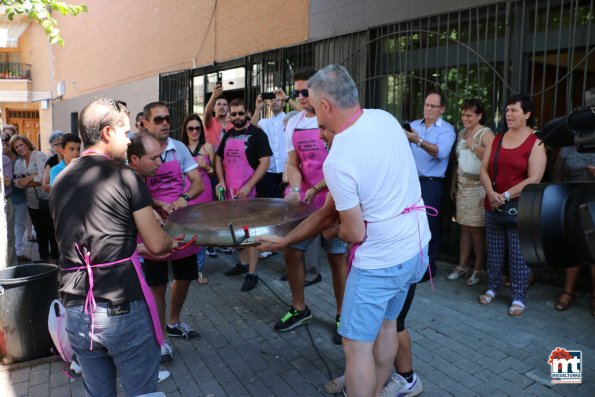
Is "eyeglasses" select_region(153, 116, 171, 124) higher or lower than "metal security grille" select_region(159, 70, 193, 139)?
lower

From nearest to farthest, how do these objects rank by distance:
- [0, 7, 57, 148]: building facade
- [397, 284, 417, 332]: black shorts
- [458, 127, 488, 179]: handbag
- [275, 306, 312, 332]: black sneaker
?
1. [397, 284, 417, 332]: black shorts
2. [275, 306, 312, 332]: black sneaker
3. [458, 127, 488, 179]: handbag
4. [0, 7, 57, 148]: building facade

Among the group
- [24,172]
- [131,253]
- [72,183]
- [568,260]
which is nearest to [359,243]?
[568,260]

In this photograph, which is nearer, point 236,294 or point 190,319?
point 190,319

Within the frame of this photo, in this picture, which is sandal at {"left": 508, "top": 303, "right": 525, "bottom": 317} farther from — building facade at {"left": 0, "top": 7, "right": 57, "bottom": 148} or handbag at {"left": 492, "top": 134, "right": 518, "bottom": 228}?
building facade at {"left": 0, "top": 7, "right": 57, "bottom": 148}

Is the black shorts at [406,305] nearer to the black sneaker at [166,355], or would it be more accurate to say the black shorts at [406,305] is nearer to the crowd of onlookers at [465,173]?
the black sneaker at [166,355]

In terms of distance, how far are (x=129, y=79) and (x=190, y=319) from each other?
1161cm

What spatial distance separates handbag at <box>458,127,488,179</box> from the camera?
5.01 metres

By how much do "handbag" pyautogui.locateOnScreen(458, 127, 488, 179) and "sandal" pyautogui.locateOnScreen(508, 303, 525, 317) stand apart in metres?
1.38

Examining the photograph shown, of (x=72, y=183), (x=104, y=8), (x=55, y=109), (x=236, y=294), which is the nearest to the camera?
(x=72, y=183)

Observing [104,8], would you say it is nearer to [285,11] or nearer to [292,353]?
[285,11]

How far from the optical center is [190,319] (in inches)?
174

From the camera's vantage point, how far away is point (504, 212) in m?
4.45

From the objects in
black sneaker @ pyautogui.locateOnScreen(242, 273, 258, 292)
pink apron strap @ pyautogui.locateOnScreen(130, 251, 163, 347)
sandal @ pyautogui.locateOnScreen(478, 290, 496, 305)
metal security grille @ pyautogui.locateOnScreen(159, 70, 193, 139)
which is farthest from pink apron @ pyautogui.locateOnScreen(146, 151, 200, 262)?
metal security grille @ pyautogui.locateOnScreen(159, 70, 193, 139)

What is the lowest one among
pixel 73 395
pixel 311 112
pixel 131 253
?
pixel 73 395
